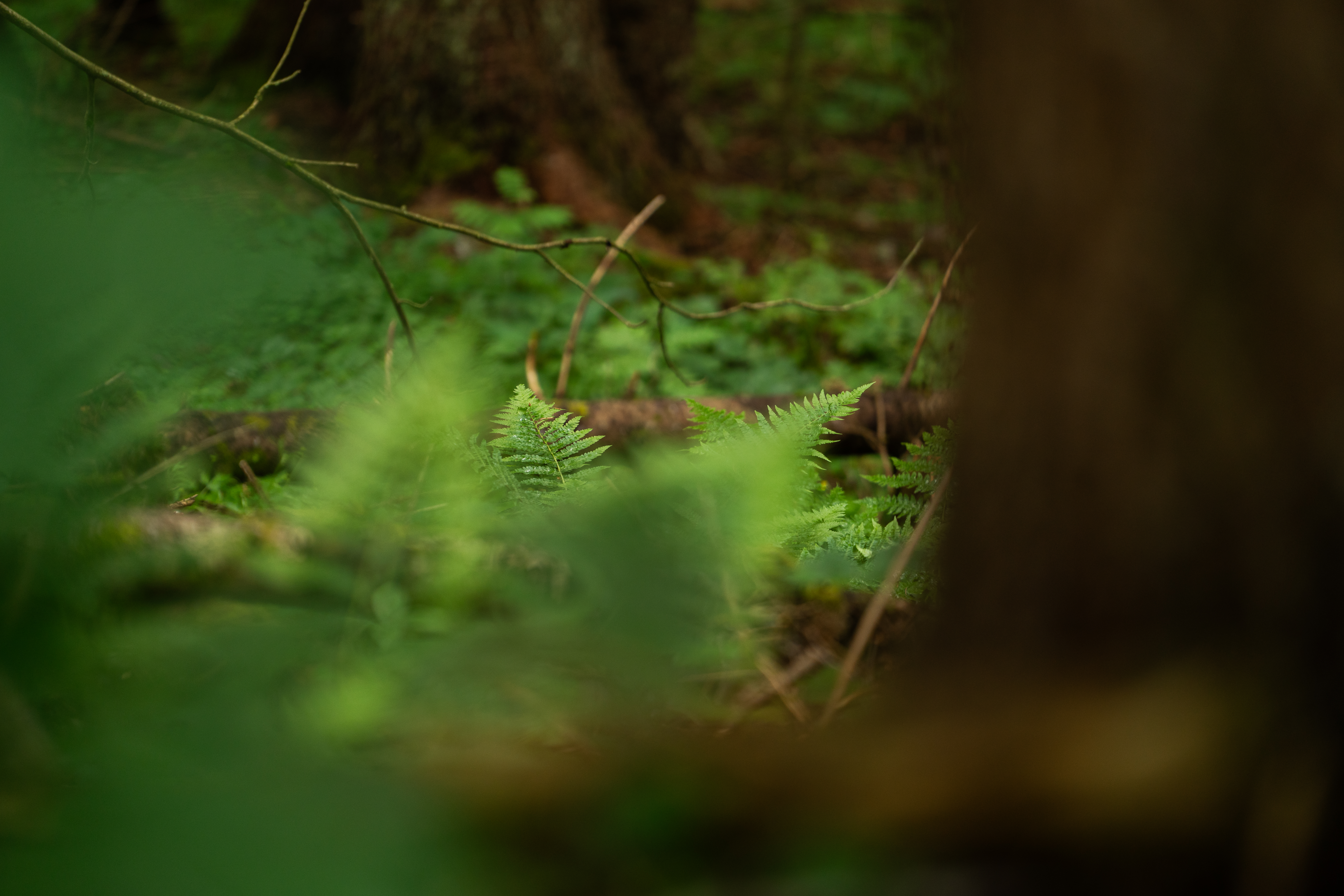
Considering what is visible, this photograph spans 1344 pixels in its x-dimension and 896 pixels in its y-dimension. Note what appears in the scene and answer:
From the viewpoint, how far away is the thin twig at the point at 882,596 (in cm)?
110

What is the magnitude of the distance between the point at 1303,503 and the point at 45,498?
3.57 ft

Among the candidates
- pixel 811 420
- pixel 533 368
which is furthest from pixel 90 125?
pixel 533 368

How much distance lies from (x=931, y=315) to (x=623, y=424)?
104 centimetres

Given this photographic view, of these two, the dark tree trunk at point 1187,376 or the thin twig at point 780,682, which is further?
the thin twig at point 780,682

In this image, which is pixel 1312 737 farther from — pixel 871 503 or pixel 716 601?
pixel 871 503

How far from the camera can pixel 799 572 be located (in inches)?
51.6

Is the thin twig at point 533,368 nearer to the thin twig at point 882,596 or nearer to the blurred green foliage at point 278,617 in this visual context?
the thin twig at point 882,596

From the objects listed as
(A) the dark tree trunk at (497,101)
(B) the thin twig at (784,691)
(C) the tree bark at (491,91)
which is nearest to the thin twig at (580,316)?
(B) the thin twig at (784,691)

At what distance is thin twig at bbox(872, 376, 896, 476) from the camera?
2.64 m

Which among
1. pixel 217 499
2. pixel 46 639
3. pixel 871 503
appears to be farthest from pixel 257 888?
pixel 217 499

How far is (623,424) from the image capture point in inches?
105

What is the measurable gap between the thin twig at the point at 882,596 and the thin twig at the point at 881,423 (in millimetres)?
1055

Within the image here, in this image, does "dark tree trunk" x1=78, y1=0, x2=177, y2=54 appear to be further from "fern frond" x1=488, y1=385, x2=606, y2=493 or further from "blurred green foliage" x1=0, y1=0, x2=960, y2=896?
"blurred green foliage" x1=0, y1=0, x2=960, y2=896

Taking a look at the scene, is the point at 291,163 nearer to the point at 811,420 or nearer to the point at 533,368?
the point at 811,420
